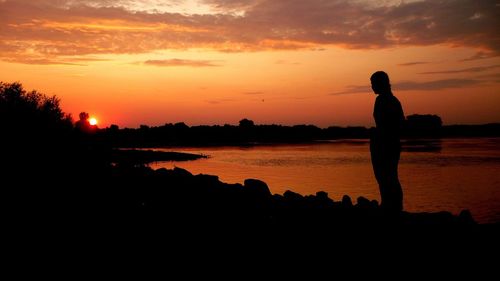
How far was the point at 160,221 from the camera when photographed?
384 inches

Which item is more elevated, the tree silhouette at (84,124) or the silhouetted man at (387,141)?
the tree silhouette at (84,124)

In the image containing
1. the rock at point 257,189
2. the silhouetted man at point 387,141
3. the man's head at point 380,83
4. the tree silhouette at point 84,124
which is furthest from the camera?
the tree silhouette at point 84,124

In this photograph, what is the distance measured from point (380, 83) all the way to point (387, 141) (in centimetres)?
103

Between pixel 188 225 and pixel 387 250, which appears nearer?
pixel 387 250

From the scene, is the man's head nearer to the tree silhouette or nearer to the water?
the water

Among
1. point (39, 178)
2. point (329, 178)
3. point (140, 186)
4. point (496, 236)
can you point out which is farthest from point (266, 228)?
point (329, 178)

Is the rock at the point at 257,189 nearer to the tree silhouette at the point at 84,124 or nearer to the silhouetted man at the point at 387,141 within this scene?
the silhouetted man at the point at 387,141

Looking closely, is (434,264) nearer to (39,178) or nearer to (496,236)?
(496,236)

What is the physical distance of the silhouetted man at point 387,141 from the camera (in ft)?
26.1

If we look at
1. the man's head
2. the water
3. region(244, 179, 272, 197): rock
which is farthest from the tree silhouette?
the man's head

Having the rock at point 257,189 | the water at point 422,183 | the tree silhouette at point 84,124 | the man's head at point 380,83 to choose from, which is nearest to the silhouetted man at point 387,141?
the man's head at point 380,83

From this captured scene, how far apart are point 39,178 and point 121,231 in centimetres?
750

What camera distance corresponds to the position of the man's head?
8.08 m

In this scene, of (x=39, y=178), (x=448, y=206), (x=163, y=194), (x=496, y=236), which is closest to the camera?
(x=496, y=236)
